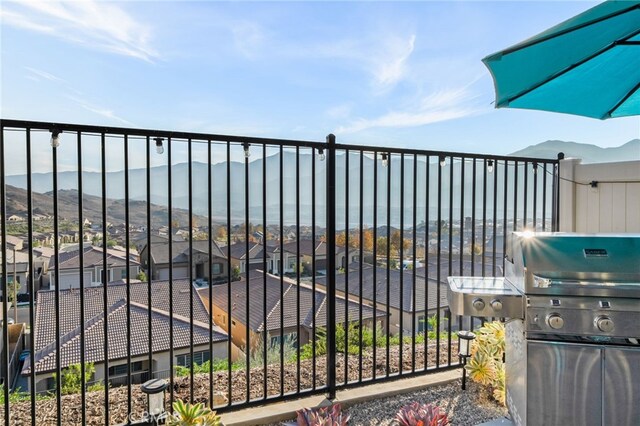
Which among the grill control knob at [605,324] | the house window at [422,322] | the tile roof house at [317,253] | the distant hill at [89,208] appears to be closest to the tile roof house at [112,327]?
the distant hill at [89,208]

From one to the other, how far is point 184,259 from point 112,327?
0.73 metres

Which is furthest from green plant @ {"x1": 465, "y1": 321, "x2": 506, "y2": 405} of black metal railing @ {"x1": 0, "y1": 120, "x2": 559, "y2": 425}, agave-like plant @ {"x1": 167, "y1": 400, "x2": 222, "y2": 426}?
agave-like plant @ {"x1": 167, "y1": 400, "x2": 222, "y2": 426}

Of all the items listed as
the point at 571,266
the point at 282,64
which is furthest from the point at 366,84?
the point at 571,266

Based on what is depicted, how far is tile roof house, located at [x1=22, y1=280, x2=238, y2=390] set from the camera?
74.2 inches

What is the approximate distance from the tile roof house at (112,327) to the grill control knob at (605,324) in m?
1.97

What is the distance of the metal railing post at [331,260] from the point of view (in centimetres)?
218

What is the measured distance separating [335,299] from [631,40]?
205cm

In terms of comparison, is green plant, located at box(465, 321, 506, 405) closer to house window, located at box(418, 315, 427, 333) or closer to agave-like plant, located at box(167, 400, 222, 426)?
house window, located at box(418, 315, 427, 333)

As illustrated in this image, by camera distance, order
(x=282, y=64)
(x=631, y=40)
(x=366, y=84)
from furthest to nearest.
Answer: (x=366, y=84) < (x=282, y=64) < (x=631, y=40)

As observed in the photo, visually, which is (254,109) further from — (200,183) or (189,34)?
(200,183)

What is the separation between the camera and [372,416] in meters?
2.05

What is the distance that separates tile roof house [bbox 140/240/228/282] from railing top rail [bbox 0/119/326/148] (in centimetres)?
63

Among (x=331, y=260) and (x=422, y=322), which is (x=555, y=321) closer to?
(x=331, y=260)

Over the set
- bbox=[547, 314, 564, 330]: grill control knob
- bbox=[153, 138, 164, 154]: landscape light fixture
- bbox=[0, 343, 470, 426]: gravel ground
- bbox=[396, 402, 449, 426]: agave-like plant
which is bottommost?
bbox=[0, 343, 470, 426]: gravel ground
